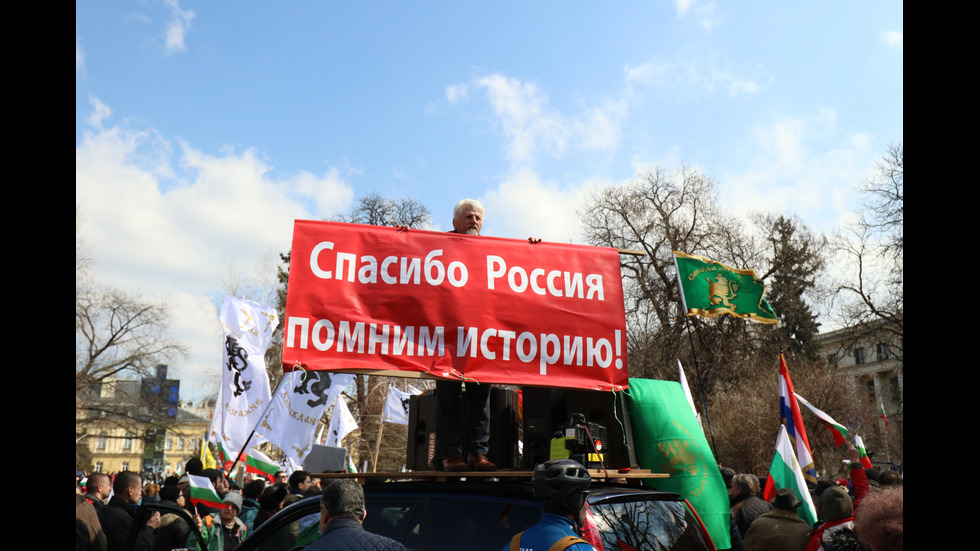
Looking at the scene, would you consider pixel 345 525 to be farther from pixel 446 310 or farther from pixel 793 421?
pixel 793 421

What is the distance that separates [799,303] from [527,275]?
3377cm

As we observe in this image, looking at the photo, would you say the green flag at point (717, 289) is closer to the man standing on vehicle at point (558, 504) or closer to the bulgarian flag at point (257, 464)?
the man standing on vehicle at point (558, 504)

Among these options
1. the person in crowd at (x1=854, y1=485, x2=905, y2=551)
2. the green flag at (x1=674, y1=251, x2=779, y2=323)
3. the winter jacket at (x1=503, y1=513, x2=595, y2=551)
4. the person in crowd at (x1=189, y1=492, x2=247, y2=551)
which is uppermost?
the green flag at (x1=674, y1=251, x2=779, y2=323)

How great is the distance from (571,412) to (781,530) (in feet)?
6.07

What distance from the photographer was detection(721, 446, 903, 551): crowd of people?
2715mm

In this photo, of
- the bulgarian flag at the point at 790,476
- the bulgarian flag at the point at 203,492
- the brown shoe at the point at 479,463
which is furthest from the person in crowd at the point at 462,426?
the bulgarian flag at the point at 790,476

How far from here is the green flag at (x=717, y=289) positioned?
7.76m

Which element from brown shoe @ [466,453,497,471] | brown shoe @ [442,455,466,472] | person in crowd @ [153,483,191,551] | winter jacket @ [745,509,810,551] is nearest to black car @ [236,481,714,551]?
brown shoe @ [442,455,466,472]

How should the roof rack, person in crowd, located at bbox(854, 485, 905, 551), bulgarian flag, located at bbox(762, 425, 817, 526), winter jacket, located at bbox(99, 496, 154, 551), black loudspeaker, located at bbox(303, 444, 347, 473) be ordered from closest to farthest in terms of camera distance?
person in crowd, located at bbox(854, 485, 905, 551)
the roof rack
winter jacket, located at bbox(99, 496, 154, 551)
bulgarian flag, located at bbox(762, 425, 817, 526)
black loudspeaker, located at bbox(303, 444, 347, 473)

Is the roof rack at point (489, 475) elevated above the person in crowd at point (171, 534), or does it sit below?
above

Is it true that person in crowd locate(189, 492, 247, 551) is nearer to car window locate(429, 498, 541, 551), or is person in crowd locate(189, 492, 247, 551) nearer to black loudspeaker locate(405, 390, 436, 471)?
black loudspeaker locate(405, 390, 436, 471)

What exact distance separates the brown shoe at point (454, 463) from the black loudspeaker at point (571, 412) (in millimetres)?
547

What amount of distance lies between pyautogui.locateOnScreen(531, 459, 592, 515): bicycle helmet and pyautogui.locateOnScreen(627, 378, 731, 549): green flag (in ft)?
6.74
